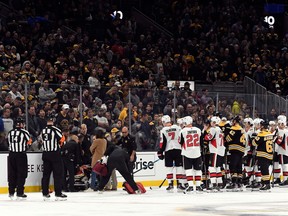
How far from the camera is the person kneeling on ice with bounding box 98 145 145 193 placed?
2103 cm

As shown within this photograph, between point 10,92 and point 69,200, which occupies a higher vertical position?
point 10,92

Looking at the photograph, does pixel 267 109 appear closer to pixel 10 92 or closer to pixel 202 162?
pixel 202 162

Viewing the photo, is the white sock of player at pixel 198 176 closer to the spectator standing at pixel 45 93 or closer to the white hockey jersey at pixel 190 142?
the white hockey jersey at pixel 190 142

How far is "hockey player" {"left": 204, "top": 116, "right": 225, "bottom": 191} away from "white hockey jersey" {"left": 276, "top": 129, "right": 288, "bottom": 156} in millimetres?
2661

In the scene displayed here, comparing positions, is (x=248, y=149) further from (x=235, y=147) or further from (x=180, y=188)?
(x=180, y=188)

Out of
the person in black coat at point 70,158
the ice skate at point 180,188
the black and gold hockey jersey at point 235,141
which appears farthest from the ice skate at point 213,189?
the person in black coat at point 70,158

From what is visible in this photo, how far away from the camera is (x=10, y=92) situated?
21.4 m

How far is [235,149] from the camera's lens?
22.4 meters

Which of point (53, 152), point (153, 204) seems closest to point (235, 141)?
point (153, 204)

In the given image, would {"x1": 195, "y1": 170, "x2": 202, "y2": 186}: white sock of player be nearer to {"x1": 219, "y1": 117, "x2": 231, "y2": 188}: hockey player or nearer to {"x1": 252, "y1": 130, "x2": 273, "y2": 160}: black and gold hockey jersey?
{"x1": 219, "y1": 117, "x2": 231, "y2": 188}: hockey player

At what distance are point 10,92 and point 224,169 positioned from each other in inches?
233

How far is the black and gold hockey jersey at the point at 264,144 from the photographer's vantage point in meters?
22.2

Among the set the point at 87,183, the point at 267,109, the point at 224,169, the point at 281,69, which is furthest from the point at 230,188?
the point at 281,69

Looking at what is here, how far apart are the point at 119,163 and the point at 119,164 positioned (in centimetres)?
3
